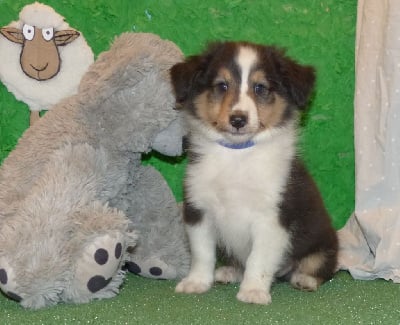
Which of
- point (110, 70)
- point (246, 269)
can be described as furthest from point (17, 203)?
point (246, 269)

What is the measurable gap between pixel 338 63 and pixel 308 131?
47 cm

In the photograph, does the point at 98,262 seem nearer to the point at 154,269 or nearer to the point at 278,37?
the point at 154,269

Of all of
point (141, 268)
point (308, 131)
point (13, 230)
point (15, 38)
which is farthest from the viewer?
point (308, 131)

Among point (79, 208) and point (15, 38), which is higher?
point (15, 38)

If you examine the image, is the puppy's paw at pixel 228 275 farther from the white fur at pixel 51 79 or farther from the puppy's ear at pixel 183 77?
the white fur at pixel 51 79

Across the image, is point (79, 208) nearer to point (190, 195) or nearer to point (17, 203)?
point (17, 203)

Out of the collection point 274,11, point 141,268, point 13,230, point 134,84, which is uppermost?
point 274,11

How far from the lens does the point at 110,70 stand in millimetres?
3414

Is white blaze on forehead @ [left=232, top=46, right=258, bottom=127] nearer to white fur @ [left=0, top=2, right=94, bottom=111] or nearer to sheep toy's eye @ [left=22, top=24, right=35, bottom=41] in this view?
white fur @ [left=0, top=2, right=94, bottom=111]

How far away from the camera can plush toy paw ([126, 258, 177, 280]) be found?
3.82 m

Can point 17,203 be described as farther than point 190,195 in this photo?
No

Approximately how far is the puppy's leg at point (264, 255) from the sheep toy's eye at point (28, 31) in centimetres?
178

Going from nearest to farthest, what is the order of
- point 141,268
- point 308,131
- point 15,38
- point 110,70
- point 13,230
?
point 13,230 < point 110,70 < point 141,268 < point 15,38 < point 308,131

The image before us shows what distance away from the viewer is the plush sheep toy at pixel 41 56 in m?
4.16
